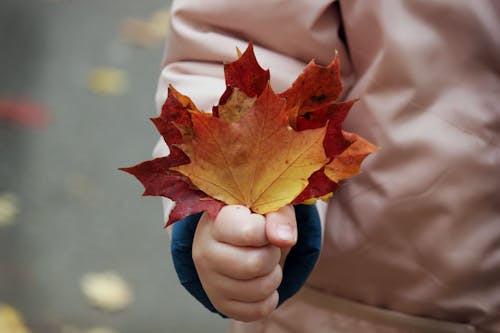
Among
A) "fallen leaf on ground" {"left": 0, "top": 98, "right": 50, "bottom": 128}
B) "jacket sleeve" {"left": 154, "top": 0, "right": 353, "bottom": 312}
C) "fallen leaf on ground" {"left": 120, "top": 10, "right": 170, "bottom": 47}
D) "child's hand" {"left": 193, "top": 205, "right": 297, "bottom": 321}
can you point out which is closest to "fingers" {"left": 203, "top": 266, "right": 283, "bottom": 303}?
"child's hand" {"left": 193, "top": 205, "right": 297, "bottom": 321}

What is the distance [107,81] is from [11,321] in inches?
56.5

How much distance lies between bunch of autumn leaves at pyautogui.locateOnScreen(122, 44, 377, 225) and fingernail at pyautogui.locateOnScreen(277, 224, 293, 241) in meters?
0.04

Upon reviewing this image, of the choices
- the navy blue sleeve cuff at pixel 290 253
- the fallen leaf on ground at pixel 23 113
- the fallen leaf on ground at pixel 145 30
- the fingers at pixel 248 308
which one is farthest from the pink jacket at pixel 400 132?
the fallen leaf on ground at pixel 145 30

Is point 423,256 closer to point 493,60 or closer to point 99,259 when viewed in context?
point 493,60

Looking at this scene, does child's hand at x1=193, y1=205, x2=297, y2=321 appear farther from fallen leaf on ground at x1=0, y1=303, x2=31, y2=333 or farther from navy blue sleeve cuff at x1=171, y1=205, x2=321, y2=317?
fallen leaf on ground at x1=0, y1=303, x2=31, y2=333

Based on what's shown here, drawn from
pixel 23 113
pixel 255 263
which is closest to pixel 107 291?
pixel 23 113

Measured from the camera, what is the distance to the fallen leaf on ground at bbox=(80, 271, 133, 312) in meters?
2.31

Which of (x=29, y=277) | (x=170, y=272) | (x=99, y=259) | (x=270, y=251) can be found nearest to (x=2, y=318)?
(x=29, y=277)

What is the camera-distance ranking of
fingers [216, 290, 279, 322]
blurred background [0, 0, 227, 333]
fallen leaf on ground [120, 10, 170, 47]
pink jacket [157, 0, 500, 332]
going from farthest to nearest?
fallen leaf on ground [120, 10, 170, 47], blurred background [0, 0, 227, 333], pink jacket [157, 0, 500, 332], fingers [216, 290, 279, 322]

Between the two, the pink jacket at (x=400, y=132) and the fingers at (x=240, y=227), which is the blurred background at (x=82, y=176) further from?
the fingers at (x=240, y=227)

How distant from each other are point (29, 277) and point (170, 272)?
0.48 metres

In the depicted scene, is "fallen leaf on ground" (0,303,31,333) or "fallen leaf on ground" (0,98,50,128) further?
"fallen leaf on ground" (0,98,50,128)

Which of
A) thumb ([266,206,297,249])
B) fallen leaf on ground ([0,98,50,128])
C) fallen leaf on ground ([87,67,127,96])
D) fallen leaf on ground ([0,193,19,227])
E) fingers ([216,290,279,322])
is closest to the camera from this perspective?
thumb ([266,206,297,249])

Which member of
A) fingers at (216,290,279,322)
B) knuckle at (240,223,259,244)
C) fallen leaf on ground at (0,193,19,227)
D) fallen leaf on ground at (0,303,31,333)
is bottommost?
fallen leaf on ground at (0,303,31,333)
